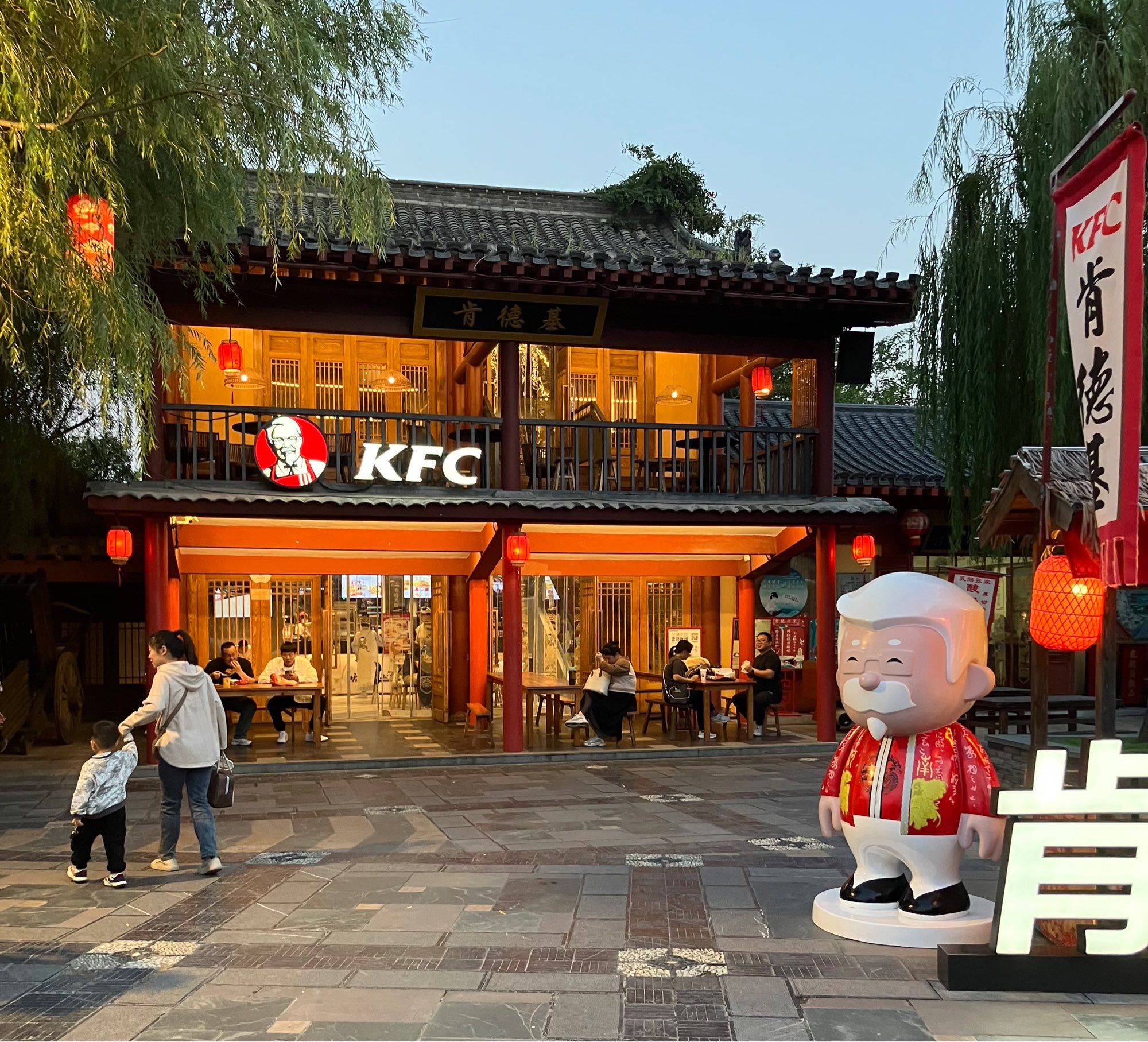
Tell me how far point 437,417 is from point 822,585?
494 centimetres

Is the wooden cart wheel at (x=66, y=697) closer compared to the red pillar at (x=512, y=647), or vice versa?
the red pillar at (x=512, y=647)

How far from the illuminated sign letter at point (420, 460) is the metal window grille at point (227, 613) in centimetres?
386

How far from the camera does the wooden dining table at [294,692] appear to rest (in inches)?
512

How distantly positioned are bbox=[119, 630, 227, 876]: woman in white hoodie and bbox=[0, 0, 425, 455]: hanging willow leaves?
1616 millimetres

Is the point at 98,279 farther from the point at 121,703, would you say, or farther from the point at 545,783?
the point at 121,703

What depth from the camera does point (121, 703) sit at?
16281 mm

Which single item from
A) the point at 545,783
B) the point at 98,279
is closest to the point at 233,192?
the point at 98,279

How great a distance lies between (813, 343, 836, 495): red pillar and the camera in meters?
14.1

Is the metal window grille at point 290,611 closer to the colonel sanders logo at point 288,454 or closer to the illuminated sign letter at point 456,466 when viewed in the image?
the colonel sanders logo at point 288,454

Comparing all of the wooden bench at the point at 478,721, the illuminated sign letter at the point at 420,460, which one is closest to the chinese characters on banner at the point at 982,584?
the illuminated sign letter at the point at 420,460

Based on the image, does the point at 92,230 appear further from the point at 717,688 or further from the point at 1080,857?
the point at 717,688

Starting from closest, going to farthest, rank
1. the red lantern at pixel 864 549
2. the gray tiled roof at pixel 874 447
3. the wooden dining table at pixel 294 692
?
the wooden dining table at pixel 294 692 < the red lantern at pixel 864 549 < the gray tiled roof at pixel 874 447

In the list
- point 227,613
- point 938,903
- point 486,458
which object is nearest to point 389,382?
point 486,458

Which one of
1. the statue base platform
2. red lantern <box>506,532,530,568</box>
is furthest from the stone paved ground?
red lantern <box>506,532,530,568</box>
